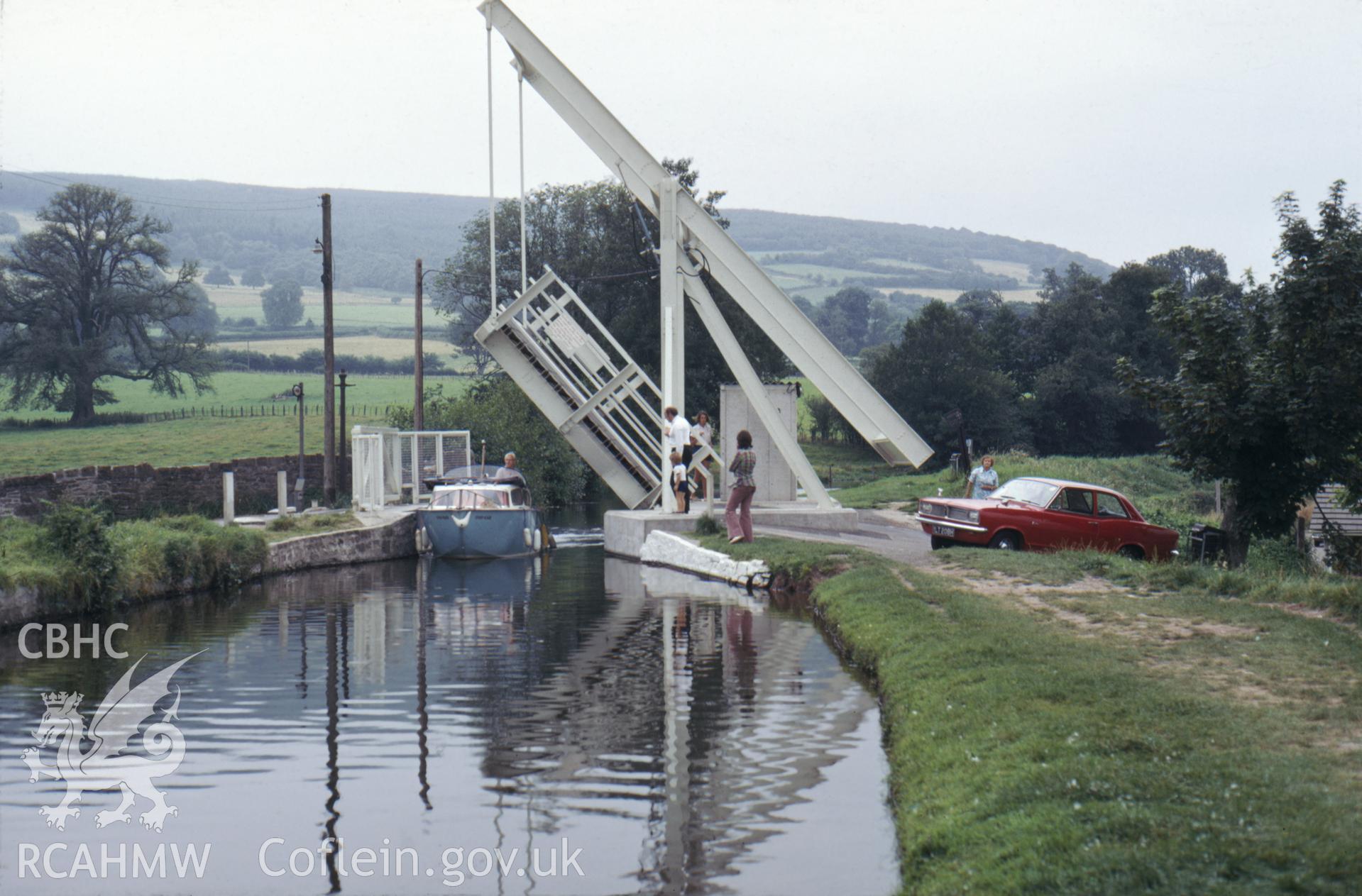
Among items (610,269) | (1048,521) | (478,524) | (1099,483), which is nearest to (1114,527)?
(1048,521)

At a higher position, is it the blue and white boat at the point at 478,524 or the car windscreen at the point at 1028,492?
the car windscreen at the point at 1028,492

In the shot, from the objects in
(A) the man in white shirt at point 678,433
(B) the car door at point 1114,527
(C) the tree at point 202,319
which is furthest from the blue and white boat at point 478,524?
(C) the tree at point 202,319

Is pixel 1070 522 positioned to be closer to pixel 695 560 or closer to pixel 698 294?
pixel 695 560

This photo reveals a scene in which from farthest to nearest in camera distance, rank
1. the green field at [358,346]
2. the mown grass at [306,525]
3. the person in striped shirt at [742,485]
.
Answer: the green field at [358,346]
the mown grass at [306,525]
the person in striped shirt at [742,485]

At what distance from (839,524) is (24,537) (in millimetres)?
13916

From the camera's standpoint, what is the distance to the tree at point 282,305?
5079 inches

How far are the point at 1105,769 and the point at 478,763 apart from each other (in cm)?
441

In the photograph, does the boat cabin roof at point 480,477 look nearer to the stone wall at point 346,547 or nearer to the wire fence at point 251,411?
the stone wall at point 346,547

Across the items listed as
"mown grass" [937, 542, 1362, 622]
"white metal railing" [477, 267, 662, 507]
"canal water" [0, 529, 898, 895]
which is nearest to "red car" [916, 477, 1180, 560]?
"mown grass" [937, 542, 1362, 622]

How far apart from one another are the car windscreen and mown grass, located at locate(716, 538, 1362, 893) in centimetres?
929

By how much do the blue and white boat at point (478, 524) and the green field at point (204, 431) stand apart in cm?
1830

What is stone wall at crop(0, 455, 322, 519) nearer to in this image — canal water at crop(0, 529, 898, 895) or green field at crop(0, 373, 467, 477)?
green field at crop(0, 373, 467, 477)

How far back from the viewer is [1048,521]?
2189 centimetres

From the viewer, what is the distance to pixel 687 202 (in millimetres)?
26312
